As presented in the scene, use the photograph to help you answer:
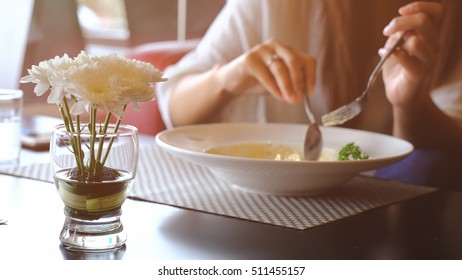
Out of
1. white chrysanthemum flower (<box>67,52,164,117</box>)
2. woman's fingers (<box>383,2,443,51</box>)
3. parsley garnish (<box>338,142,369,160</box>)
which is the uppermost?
white chrysanthemum flower (<box>67,52,164,117</box>)

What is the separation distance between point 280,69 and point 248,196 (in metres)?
0.37

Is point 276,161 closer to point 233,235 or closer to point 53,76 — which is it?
point 233,235

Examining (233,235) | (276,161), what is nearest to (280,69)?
(276,161)

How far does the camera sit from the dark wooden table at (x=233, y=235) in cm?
68

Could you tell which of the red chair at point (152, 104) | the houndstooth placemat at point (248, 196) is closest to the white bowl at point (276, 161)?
the houndstooth placemat at point (248, 196)

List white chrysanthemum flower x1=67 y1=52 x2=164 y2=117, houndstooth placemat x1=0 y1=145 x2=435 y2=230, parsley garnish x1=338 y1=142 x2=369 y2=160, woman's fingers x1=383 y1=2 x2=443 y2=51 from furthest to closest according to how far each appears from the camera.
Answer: woman's fingers x1=383 y1=2 x2=443 y2=51, parsley garnish x1=338 y1=142 x2=369 y2=160, houndstooth placemat x1=0 y1=145 x2=435 y2=230, white chrysanthemum flower x1=67 y1=52 x2=164 y2=117

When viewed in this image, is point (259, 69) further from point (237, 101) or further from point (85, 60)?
point (85, 60)

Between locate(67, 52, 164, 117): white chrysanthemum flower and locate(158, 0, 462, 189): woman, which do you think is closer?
locate(67, 52, 164, 117): white chrysanthemum flower

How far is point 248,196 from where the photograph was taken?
0.93 m

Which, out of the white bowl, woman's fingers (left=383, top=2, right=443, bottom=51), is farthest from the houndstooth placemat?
woman's fingers (left=383, top=2, right=443, bottom=51)

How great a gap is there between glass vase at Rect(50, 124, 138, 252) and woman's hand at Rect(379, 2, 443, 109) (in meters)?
0.68

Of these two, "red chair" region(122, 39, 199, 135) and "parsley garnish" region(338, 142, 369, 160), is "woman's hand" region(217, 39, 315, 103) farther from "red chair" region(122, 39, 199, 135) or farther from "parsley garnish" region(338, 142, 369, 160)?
"red chair" region(122, 39, 199, 135)

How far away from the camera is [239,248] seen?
694 millimetres

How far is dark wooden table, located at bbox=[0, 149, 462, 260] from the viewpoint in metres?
0.68
